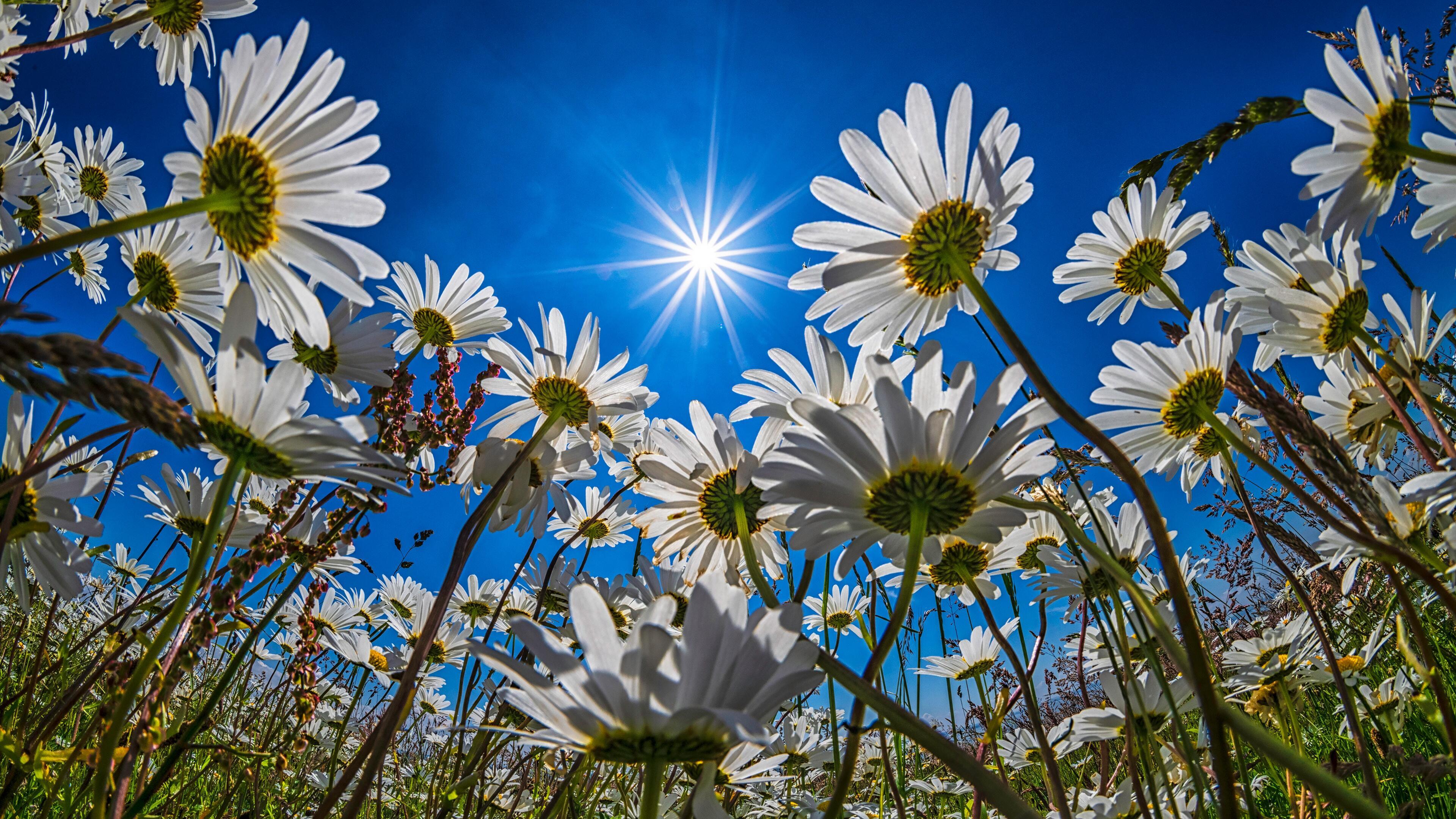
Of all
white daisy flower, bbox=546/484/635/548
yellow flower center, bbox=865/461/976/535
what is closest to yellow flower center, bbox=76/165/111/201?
white daisy flower, bbox=546/484/635/548

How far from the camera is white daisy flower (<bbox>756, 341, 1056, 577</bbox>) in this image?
948 mm

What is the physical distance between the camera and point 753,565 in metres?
→ 1.05

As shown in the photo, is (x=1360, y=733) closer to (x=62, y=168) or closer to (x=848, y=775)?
(x=848, y=775)

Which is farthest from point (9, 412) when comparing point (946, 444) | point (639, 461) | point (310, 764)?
point (310, 764)

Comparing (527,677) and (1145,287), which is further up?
(1145,287)

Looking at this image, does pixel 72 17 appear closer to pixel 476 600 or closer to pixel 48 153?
pixel 48 153

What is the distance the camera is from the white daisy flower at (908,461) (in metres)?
0.95

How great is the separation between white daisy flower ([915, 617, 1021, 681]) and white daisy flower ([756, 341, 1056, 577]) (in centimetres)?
177

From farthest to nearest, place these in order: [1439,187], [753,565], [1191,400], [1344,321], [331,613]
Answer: [331,613] < [1344,321] < [1191,400] < [1439,187] < [753,565]

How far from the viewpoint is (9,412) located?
1.13m

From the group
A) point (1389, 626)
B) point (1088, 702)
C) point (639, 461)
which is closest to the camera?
point (639, 461)

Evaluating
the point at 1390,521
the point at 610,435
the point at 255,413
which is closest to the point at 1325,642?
the point at 1390,521

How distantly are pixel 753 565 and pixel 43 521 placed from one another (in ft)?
3.82

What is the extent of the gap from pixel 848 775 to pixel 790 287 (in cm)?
89
